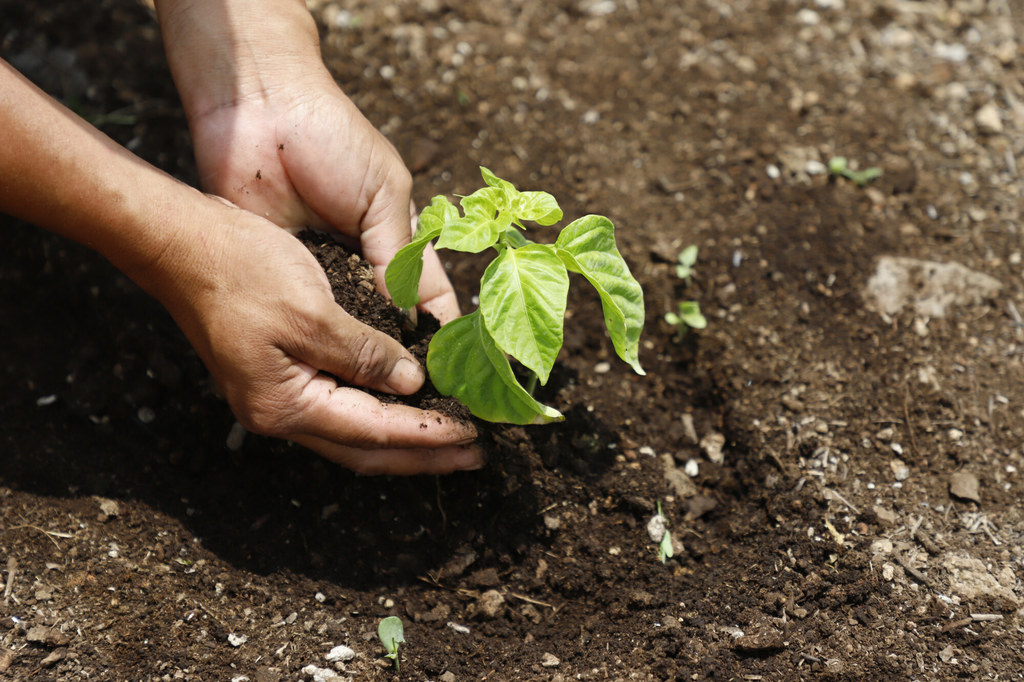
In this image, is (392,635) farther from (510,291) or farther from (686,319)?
(686,319)

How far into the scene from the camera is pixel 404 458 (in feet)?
7.98

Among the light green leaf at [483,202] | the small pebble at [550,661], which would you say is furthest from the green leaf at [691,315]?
the small pebble at [550,661]

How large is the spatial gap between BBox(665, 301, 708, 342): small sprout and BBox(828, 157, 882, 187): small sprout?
3.27 ft

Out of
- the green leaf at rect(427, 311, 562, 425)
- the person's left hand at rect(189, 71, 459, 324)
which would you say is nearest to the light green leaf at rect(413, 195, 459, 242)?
the green leaf at rect(427, 311, 562, 425)

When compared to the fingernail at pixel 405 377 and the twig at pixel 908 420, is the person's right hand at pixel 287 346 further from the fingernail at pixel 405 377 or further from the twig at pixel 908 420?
the twig at pixel 908 420

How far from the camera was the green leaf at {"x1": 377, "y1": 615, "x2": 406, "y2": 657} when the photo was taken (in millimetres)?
2266

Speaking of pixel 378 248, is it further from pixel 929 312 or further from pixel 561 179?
pixel 929 312

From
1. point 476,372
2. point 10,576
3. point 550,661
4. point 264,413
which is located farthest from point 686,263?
point 10,576

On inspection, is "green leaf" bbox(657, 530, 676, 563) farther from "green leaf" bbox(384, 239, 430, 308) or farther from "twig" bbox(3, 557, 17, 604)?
"twig" bbox(3, 557, 17, 604)

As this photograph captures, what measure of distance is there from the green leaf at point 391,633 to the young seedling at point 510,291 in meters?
0.71

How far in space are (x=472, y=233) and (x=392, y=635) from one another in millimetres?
1266

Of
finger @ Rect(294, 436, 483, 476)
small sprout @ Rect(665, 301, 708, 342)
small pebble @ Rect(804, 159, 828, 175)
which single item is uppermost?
small pebble @ Rect(804, 159, 828, 175)

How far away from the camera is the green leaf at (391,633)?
2.27 metres

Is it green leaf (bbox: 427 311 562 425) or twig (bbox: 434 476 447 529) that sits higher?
green leaf (bbox: 427 311 562 425)
